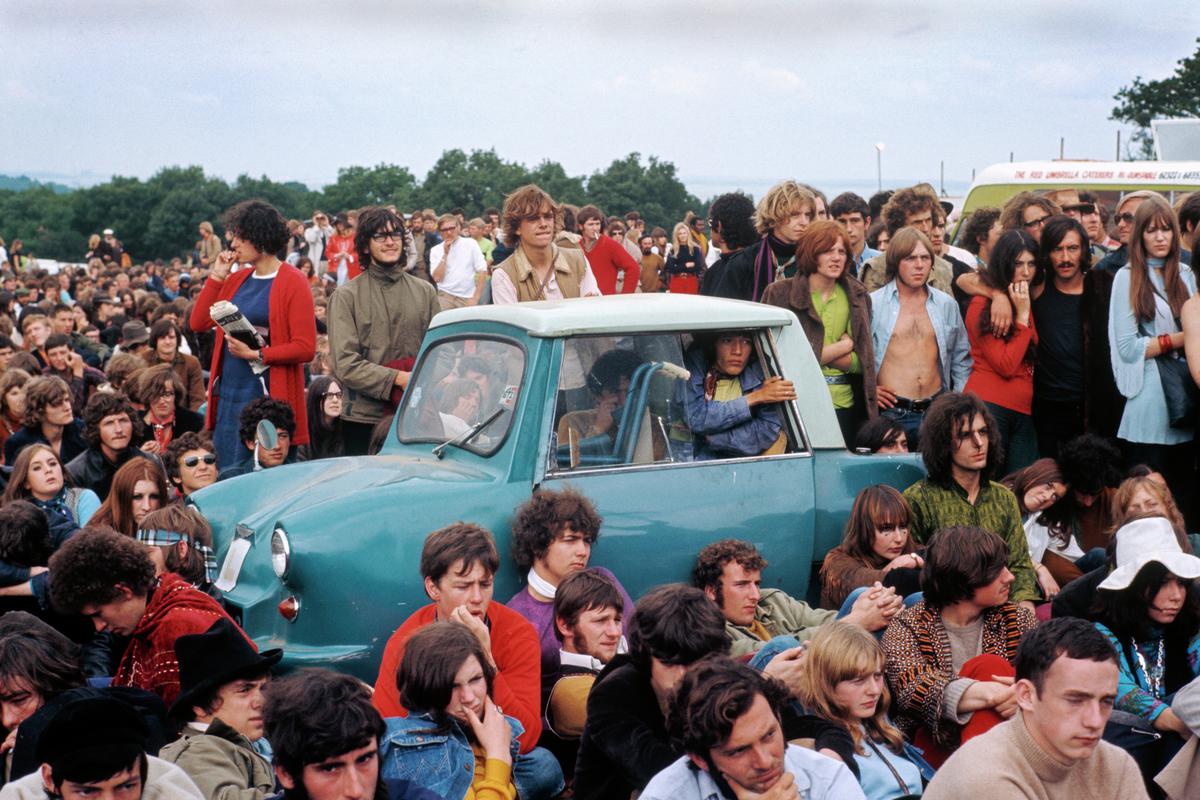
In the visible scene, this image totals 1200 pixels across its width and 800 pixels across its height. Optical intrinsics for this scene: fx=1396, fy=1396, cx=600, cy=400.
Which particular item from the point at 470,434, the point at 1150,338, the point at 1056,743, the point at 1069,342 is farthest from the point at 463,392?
the point at 1150,338

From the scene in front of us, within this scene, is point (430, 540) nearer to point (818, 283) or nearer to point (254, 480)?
point (254, 480)

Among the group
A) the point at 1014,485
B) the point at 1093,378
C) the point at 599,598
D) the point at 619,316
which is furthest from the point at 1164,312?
the point at 599,598

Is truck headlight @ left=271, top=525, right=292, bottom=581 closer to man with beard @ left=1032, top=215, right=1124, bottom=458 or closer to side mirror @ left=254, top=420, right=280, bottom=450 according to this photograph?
side mirror @ left=254, top=420, right=280, bottom=450

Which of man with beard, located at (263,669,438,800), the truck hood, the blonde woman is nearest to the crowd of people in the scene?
man with beard, located at (263,669,438,800)

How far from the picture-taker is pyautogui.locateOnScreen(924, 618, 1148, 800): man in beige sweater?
388 centimetres

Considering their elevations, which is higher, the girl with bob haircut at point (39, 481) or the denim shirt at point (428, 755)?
the girl with bob haircut at point (39, 481)

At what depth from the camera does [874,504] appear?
6.06m

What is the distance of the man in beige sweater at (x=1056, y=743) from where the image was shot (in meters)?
3.88

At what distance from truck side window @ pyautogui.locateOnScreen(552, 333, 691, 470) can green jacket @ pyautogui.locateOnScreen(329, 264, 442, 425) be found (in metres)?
2.05

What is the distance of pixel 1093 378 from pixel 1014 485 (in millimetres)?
1214

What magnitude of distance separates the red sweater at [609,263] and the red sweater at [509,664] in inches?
320

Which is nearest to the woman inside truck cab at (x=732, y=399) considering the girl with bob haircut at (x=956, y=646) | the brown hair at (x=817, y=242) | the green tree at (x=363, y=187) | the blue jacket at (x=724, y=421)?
the blue jacket at (x=724, y=421)

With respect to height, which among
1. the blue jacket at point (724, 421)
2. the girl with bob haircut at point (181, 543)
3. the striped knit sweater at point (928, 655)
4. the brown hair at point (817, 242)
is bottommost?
the striped knit sweater at point (928, 655)

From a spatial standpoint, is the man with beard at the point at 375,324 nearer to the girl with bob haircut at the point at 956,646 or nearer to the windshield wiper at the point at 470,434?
the windshield wiper at the point at 470,434
